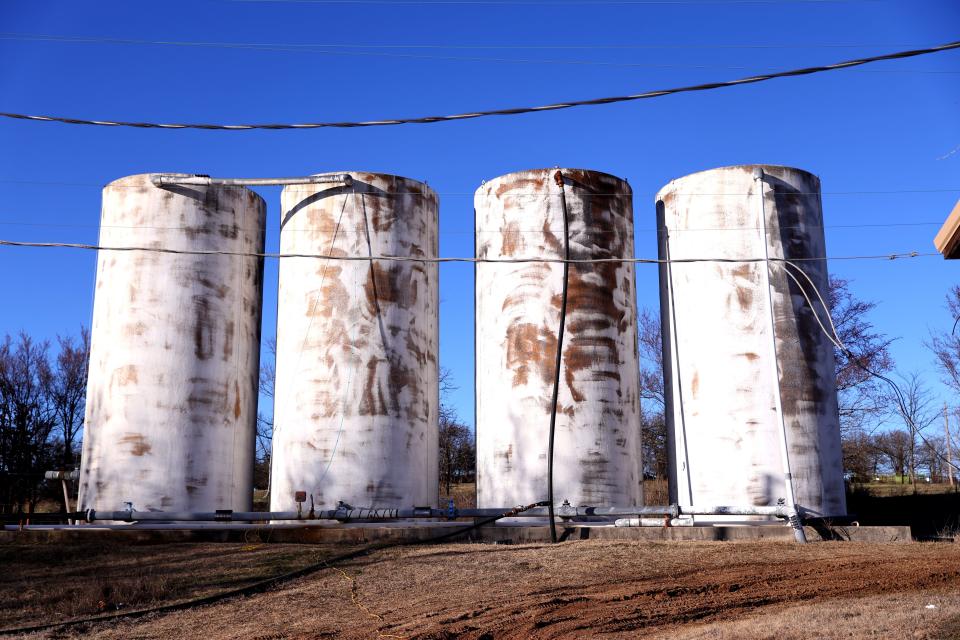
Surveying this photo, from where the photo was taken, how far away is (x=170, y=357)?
69.2 feet

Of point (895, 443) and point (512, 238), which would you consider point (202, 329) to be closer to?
point (512, 238)

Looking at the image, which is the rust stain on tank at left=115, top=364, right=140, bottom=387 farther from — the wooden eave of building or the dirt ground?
the wooden eave of building

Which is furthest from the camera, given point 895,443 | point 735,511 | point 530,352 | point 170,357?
point 895,443

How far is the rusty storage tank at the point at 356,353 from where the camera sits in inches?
810

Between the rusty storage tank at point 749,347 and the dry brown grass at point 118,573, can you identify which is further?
the rusty storage tank at point 749,347

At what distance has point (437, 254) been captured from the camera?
23.1 m

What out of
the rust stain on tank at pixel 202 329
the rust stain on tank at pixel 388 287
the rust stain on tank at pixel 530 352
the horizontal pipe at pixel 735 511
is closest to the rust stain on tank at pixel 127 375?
the rust stain on tank at pixel 202 329

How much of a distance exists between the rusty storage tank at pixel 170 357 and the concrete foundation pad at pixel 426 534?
6.52 feet

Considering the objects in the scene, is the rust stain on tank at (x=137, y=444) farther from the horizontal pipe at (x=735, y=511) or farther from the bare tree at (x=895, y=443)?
the bare tree at (x=895, y=443)

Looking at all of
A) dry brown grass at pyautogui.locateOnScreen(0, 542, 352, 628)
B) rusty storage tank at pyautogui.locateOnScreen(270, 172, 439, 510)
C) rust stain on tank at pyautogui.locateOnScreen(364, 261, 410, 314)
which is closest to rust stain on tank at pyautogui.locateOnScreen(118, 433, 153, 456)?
rusty storage tank at pyautogui.locateOnScreen(270, 172, 439, 510)

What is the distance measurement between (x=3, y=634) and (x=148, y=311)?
10445 millimetres

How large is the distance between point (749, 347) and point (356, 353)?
8.42 m

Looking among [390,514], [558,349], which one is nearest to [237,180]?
[390,514]

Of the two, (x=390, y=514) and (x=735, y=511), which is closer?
(x=735, y=511)
